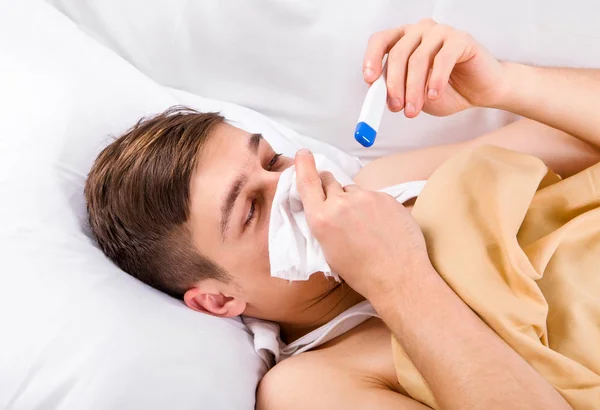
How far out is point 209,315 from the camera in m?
1.18

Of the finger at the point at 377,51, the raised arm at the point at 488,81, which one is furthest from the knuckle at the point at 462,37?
the finger at the point at 377,51

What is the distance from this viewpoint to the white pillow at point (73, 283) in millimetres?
1004

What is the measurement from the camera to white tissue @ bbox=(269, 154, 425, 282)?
1031 mm

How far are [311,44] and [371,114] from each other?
619mm

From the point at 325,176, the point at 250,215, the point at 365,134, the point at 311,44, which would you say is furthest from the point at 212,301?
the point at 311,44

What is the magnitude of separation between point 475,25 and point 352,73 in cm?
30

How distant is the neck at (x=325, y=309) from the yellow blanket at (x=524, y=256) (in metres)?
0.22

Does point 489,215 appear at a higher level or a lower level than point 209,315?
higher

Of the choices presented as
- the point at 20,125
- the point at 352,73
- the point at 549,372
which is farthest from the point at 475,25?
the point at 20,125

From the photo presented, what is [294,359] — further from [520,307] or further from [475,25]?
[475,25]

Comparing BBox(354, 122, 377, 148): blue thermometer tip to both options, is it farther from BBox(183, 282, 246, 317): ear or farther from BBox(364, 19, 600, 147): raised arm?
BBox(183, 282, 246, 317): ear

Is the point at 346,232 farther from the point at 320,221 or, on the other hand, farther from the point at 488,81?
the point at 488,81

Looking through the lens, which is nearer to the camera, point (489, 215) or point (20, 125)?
point (489, 215)

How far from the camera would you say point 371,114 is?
0.98m
